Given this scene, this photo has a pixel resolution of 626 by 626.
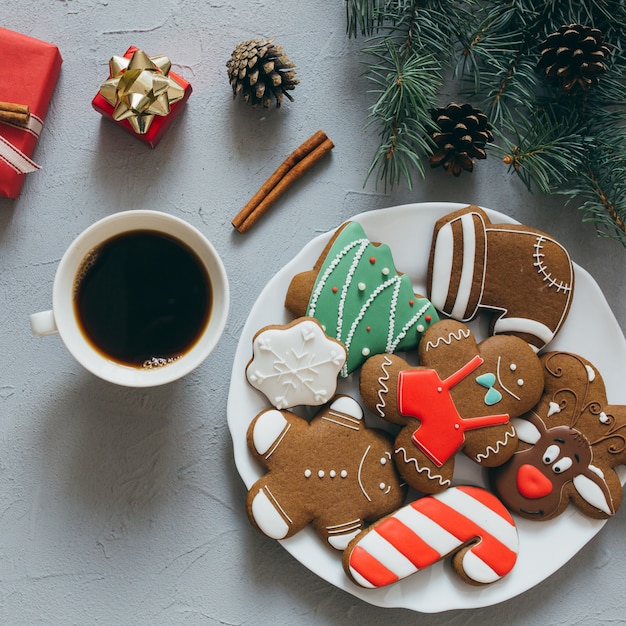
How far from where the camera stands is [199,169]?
3.20ft

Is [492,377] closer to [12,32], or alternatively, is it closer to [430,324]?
[430,324]

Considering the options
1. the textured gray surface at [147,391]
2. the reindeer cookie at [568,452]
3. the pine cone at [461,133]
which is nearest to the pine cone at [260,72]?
the textured gray surface at [147,391]

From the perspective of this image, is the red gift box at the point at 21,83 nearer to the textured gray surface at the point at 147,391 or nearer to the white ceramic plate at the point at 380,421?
the textured gray surface at the point at 147,391

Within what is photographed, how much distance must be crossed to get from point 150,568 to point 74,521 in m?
0.13

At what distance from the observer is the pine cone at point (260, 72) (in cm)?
90

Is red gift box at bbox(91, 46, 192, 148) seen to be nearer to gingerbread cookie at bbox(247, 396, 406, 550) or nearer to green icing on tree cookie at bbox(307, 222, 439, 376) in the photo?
green icing on tree cookie at bbox(307, 222, 439, 376)

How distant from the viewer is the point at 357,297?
89 cm

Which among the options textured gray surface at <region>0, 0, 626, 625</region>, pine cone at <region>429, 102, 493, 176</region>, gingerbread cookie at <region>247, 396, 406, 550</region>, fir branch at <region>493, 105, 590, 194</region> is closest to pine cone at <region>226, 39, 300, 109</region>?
textured gray surface at <region>0, 0, 626, 625</region>

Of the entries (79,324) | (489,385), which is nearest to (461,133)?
(489,385)

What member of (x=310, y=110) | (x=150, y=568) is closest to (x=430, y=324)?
(x=310, y=110)

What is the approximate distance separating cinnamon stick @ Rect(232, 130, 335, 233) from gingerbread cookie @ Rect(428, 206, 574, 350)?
0.72 ft

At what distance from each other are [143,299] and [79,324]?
0.30 ft

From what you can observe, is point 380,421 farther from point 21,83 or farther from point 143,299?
point 21,83

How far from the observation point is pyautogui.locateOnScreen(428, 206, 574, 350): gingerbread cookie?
0.90 m
